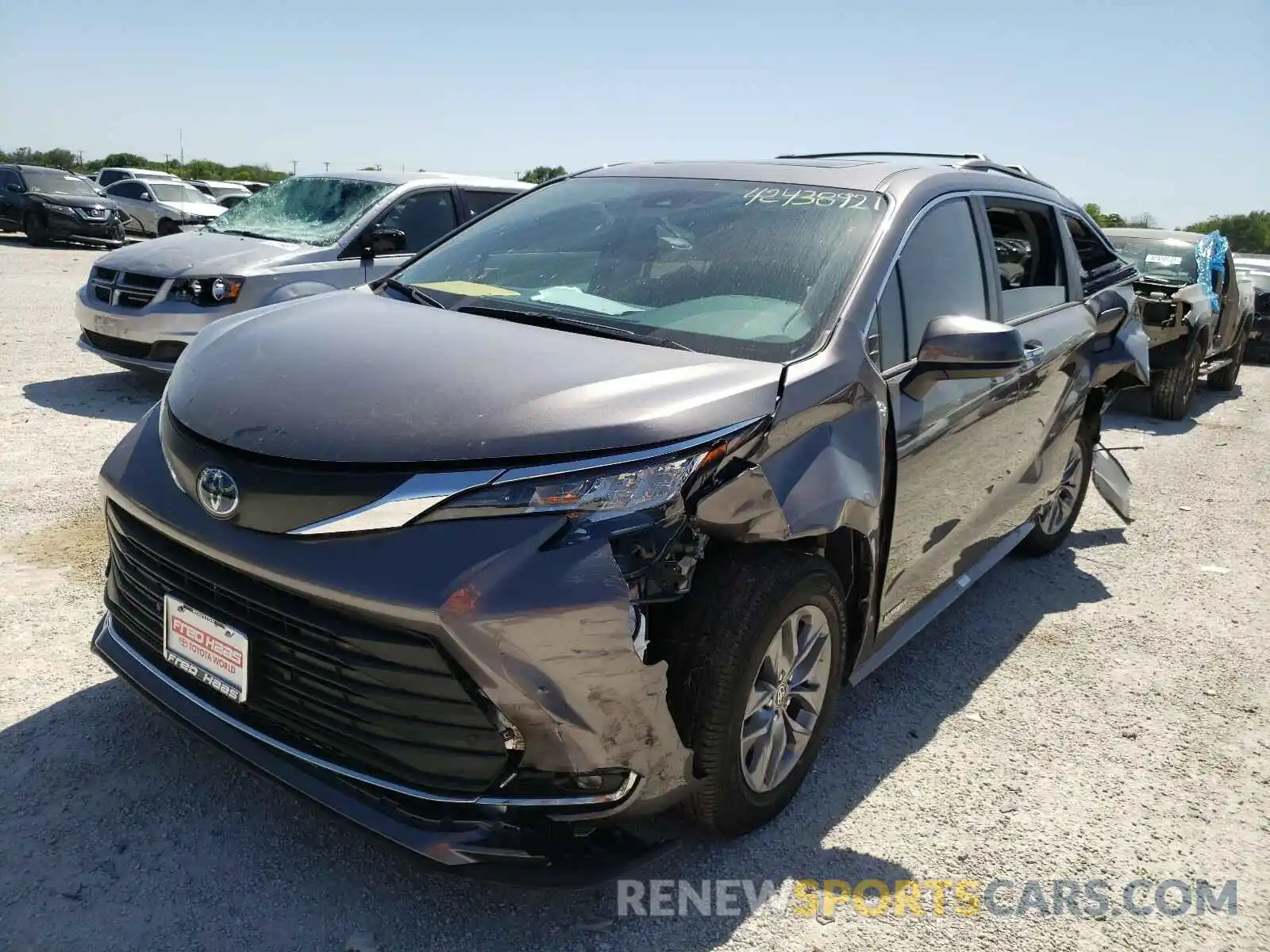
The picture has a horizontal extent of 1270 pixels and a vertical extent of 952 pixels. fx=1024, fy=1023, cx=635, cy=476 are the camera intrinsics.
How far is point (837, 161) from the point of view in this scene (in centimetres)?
377

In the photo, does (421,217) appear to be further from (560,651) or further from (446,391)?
(560,651)

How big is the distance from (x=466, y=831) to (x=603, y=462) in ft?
2.72

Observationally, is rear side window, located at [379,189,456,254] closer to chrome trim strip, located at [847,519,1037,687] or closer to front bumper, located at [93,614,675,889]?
chrome trim strip, located at [847,519,1037,687]

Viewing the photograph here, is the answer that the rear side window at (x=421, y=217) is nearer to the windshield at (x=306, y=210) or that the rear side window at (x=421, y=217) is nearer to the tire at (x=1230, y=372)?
the windshield at (x=306, y=210)

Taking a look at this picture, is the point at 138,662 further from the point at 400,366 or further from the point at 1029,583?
the point at 1029,583

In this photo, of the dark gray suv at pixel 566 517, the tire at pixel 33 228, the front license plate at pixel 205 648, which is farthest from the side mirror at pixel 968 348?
the tire at pixel 33 228

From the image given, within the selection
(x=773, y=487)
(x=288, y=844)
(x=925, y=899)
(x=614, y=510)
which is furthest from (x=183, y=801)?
(x=925, y=899)

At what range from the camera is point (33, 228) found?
21.0 meters

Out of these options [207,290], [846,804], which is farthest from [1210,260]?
[846,804]

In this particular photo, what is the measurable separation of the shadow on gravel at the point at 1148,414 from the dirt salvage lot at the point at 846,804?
14.6 feet

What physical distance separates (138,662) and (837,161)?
2839 millimetres

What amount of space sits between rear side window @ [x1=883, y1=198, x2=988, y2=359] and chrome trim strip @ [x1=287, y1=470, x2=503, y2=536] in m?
1.61

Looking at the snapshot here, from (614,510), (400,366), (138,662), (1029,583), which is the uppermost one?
(400,366)

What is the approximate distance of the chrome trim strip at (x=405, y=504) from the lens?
7.00 feet
